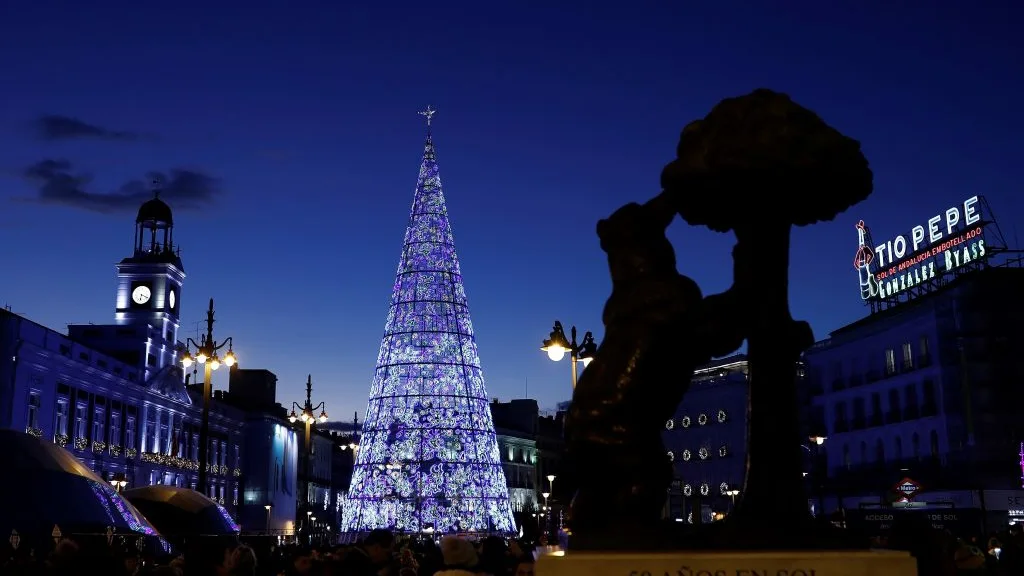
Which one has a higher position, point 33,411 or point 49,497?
point 33,411

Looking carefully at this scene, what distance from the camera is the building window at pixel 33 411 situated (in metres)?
45.1

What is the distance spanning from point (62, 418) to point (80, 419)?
7.46ft

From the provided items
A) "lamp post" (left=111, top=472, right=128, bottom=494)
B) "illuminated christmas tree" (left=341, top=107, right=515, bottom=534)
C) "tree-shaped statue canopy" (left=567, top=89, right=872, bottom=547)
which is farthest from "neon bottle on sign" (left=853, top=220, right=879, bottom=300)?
"tree-shaped statue canopy" (left=567, top=89, right=872, bottom=547)

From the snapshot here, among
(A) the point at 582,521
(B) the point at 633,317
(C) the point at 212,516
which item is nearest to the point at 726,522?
(A) the point at 582,521

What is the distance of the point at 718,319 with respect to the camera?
6227 mm

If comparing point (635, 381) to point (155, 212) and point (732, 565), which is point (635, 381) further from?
point (155, 212)

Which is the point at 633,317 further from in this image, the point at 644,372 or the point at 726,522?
the point at 726,522

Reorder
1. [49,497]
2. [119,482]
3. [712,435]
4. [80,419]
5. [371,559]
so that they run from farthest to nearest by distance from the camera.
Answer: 1. [712,435]
2. [80,419]
3. [119,482]
4. [49,497]
5. [371,559]

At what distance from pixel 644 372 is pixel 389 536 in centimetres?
641

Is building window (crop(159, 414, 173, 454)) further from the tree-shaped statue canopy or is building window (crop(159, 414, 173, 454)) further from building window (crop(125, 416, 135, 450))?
the tree-shaped statue canopy

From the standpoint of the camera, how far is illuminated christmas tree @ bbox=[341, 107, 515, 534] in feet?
131

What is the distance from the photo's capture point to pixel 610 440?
19.6 feet

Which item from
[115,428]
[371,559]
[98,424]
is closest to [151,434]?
[115,428]

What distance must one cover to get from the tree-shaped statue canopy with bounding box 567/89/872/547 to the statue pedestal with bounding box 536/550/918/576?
302mm
